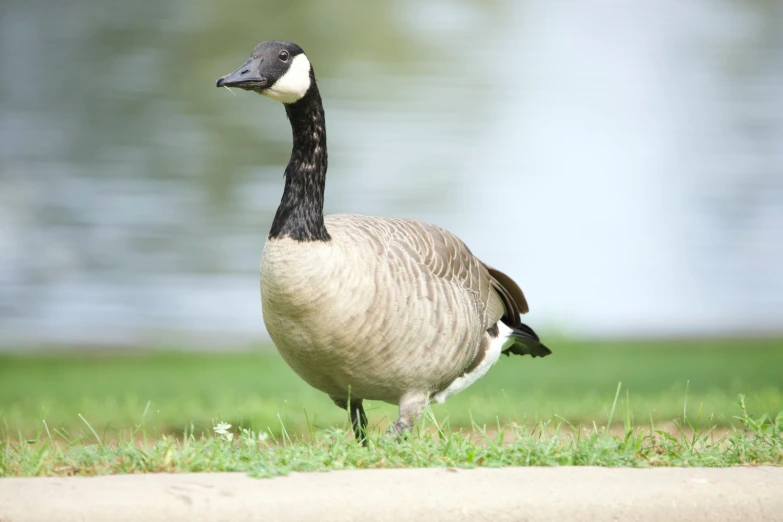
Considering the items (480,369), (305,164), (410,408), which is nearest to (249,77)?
(305,164)

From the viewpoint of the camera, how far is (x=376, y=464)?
3371 mm

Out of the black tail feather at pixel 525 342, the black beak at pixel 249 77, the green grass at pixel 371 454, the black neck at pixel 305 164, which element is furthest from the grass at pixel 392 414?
the black beak at pixel 249 77

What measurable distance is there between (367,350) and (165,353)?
22.1 ft

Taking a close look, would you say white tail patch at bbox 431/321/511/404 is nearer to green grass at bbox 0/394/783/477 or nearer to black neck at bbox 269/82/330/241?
green grass at bbox 0/394/783/477

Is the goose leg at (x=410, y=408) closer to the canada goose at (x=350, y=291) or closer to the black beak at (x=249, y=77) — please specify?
the canada goose at (x=350, y=291)

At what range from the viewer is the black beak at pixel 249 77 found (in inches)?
161

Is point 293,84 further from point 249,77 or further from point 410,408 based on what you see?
point 410,408

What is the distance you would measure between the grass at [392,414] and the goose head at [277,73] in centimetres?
155

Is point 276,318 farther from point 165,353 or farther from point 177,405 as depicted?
point 165,353

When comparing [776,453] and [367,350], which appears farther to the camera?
[367,350]

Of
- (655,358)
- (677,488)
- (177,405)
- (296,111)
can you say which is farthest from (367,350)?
(655,358)

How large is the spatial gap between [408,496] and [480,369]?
2111 mm

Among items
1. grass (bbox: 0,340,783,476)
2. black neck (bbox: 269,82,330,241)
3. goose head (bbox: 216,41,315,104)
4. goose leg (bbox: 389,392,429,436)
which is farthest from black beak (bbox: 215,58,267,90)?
goose leg (bbox: 389,392,429,436)

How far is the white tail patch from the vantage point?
15.6 feet
